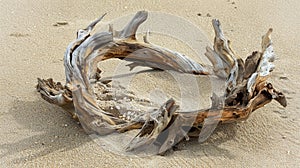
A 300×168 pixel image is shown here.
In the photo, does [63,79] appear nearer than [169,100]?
No

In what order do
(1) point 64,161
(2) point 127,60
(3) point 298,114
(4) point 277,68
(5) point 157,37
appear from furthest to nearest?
(5) point 157,37 → (4) point 277,68 → (2) point 127,60 → (3) point 298,114 → (1) point 64,161

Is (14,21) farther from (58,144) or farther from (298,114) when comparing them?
(298,114)

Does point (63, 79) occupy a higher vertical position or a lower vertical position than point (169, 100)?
lower

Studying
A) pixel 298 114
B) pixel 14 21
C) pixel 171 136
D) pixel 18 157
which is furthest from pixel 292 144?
pixel 14 21
